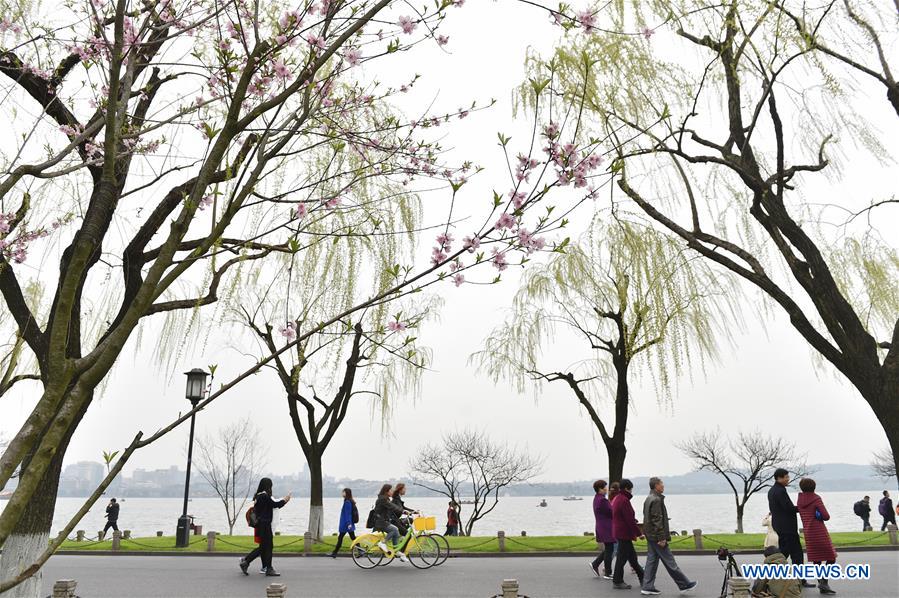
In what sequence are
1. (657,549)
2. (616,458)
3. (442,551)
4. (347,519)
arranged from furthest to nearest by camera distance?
1. (616,458)
2. (347,519)
3. (442,551)
4. (657,549)

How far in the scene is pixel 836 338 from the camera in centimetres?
801

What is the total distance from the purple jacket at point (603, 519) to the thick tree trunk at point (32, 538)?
7825 millimetres

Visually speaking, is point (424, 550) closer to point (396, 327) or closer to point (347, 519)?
point (347, 519)

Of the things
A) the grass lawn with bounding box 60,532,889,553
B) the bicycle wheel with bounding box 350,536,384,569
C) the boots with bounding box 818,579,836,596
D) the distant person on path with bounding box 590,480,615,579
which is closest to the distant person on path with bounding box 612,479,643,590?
the distant person on path with bounding box 590,480,615,579

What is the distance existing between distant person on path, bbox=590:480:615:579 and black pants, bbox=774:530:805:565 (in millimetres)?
2614

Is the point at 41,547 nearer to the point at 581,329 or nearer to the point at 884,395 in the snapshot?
the point at 884,395

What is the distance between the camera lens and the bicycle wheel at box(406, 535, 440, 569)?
12.1 metres

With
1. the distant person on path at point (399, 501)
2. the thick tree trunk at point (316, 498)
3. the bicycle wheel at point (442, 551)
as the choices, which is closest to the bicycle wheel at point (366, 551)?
the distant person on path at point (399, 501)

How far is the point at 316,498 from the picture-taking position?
1620 cm

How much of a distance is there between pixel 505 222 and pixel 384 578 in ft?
29.9

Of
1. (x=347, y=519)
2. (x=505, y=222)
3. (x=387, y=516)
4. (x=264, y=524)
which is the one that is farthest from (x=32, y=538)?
(x=347, y=519)

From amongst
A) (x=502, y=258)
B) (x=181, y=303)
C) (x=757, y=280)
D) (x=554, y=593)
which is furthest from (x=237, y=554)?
(x=502, y=258)

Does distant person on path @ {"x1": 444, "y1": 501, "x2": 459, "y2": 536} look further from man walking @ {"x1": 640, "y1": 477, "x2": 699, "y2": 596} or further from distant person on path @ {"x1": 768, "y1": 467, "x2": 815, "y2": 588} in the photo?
distant person on path @ {"x1": 768, "y1": 467, "x2": 815, "y2": 588}

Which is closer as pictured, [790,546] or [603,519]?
[790,546]
